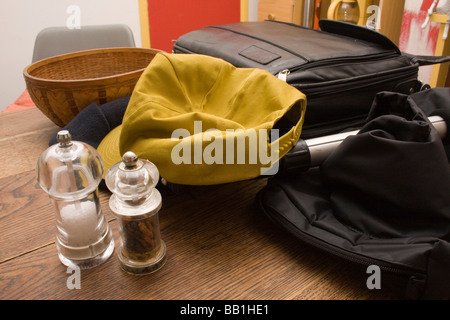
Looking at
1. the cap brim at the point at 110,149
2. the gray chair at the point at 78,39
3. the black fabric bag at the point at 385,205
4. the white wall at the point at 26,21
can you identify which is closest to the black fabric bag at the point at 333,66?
the black fabric bag at the point at 385,205

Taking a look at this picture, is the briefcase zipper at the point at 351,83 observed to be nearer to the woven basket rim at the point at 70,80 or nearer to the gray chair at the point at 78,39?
the woven basket rim at the point at 70,80

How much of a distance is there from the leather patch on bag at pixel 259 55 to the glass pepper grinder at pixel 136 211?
367mm

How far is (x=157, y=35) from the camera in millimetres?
2320

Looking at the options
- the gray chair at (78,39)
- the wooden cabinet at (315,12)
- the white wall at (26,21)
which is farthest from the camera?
the white wall at (26,21)

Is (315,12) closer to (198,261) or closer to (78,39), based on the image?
(78,39)

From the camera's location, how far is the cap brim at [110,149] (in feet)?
2.02

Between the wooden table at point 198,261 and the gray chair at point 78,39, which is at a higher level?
the gray chair at point 78,39

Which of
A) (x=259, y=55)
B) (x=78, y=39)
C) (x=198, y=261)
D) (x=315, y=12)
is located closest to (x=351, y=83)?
(x=259, y=55)

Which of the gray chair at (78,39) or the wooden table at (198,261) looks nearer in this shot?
the wooden table at (198,261)
